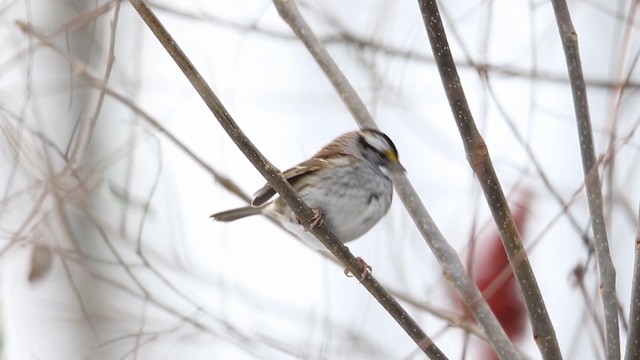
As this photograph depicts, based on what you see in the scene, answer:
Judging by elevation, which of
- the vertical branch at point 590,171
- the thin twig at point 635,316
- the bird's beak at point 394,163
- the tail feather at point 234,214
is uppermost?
the bird's beak at point 394,163

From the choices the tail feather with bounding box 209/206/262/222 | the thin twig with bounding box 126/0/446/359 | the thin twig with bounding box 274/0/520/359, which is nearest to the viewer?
the thin twig with bounding box 126/0/446/359

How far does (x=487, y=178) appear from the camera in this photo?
248cm

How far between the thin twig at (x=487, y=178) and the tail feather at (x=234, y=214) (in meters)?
1.85

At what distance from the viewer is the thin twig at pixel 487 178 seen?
7.93 ft

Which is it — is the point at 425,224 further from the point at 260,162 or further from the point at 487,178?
the point at 260,162

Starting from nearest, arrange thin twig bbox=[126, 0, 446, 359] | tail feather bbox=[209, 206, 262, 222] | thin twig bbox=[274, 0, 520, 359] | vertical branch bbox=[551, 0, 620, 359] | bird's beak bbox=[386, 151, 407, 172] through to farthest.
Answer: thin twig bbox=[126, 0, 446, 359], vertical branch bbox=[551, 0, 620, 359], thin twig bbox=[274, 0, 520, 359], bird's beak bbox=[386, 151, 407, 172], tail feather bbox=[209, 206, 262, 222]

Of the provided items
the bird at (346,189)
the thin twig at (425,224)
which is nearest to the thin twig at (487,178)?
the thin twig at (425,224)

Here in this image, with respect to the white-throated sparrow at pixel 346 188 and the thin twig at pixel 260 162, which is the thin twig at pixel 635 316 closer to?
the thin twig at pixel 260 162

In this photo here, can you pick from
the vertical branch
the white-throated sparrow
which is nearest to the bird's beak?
the white-throated sparrow

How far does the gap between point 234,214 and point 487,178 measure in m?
1.96

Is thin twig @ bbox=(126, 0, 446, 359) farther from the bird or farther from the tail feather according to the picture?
the tail feather

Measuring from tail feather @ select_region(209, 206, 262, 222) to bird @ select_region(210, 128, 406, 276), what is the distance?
4.9 inches

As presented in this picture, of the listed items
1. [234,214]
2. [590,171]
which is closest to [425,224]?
[590,171]

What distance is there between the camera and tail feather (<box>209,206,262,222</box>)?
4.22 metres
